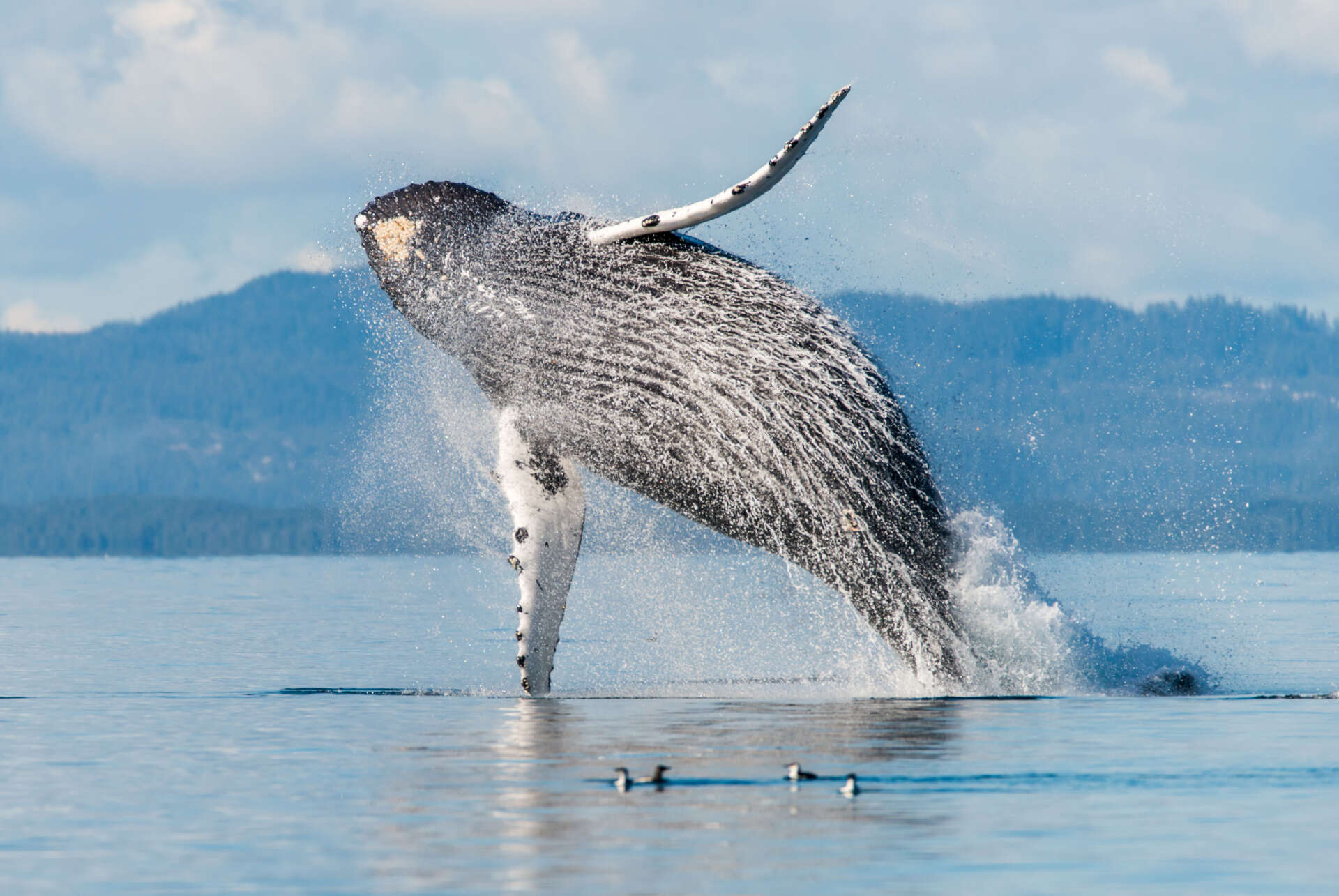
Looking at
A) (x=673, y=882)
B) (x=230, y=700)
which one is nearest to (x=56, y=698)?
(x=230, y=700)

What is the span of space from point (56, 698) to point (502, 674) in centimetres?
495

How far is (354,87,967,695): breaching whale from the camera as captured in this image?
15891 millimetres

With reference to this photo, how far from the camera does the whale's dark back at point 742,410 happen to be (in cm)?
1589

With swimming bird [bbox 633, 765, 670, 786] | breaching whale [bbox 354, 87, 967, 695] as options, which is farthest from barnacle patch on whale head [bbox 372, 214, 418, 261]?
swimming bird [bbox 633, 765, 670, 786]

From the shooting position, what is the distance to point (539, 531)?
17.2 metres

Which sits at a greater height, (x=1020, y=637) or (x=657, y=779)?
(x=1020, y=637)

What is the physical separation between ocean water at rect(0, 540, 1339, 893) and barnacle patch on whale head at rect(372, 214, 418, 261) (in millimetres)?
4285

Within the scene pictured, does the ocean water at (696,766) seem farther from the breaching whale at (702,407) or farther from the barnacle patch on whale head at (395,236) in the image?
the barnacle patch on whale head at (395,236)

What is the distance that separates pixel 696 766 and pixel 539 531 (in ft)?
18.5

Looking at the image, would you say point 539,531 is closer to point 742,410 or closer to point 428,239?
point 742,410

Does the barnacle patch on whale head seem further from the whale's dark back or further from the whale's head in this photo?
the whale's dark back

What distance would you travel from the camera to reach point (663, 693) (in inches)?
672

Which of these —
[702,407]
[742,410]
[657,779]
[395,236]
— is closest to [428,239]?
[395,236]

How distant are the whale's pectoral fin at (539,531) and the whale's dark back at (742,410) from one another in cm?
62
